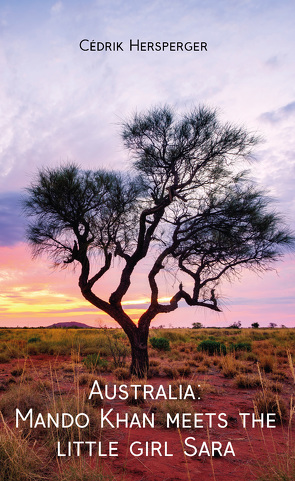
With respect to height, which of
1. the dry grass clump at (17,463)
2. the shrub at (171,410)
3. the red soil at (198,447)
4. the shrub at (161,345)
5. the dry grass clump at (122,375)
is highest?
the dry grass clump at (17,463)

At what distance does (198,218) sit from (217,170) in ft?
6.01

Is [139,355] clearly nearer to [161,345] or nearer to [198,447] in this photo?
[198,447]

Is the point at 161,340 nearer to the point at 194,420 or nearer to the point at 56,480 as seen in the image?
the point at 194,420

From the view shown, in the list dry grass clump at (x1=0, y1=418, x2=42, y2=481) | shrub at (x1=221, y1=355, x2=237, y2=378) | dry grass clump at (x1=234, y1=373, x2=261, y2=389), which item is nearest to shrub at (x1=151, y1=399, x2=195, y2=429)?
dry grass clump at (x1=0, y1=418, x2=42, y2=481)

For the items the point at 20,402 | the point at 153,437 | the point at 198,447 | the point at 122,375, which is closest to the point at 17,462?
the point at 153,437

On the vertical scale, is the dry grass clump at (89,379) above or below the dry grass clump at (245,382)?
above

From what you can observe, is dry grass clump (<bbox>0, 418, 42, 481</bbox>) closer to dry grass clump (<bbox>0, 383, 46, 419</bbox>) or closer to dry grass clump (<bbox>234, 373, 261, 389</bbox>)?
dry grass clump (<bbox>0, 383, 46, 419</bbox>)

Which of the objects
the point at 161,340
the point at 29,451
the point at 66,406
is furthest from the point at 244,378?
the point at 161,340

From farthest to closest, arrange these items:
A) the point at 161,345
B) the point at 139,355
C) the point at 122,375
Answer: the point at 161,345 → the point at 139,355 → the point at 122,375

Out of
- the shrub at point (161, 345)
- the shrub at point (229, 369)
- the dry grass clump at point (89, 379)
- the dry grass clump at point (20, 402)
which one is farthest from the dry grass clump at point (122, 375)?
the shrub at point (161, 345)

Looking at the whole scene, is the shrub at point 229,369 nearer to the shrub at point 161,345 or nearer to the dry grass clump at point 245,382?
the dry grass clump at point 245,382

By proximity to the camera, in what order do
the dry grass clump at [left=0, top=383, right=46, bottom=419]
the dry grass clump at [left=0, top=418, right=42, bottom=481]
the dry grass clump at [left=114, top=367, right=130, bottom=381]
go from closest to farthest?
1. the dry grass clump at [left=0, top=418, right=42, bottom=481]
2. the dry grass clump at [left=0, top=383, right=46, bottom=419]
3. the dry grass clump at [left=114, top=367, right=130, bottom=381]

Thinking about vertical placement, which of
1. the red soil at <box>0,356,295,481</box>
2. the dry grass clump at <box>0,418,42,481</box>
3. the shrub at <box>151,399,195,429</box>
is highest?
the dry grass clump at <box>0,418,42,481</box>

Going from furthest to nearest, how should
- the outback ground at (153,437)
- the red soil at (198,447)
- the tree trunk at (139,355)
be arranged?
the tree trunk at (139,355) < the red soil at (198,447) < the outback ground at (153,437)
